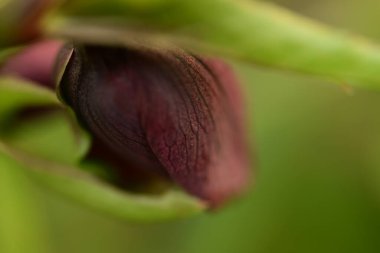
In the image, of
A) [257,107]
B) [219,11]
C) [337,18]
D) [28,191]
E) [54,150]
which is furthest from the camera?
[337,18]

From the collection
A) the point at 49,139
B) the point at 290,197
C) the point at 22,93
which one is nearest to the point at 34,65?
the point at 22,93

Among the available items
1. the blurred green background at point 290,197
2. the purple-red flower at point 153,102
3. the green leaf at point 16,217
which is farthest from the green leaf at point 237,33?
the blurred green background at point 290,197

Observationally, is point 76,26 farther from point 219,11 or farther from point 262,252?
point 262,252

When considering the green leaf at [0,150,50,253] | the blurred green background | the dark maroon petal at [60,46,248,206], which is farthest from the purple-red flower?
the blurred green background

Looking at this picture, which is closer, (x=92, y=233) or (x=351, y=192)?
(x=351, y=192)

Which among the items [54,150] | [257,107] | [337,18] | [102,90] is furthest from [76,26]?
[337,18]

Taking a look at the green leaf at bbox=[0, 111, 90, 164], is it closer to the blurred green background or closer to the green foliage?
the green foliage
